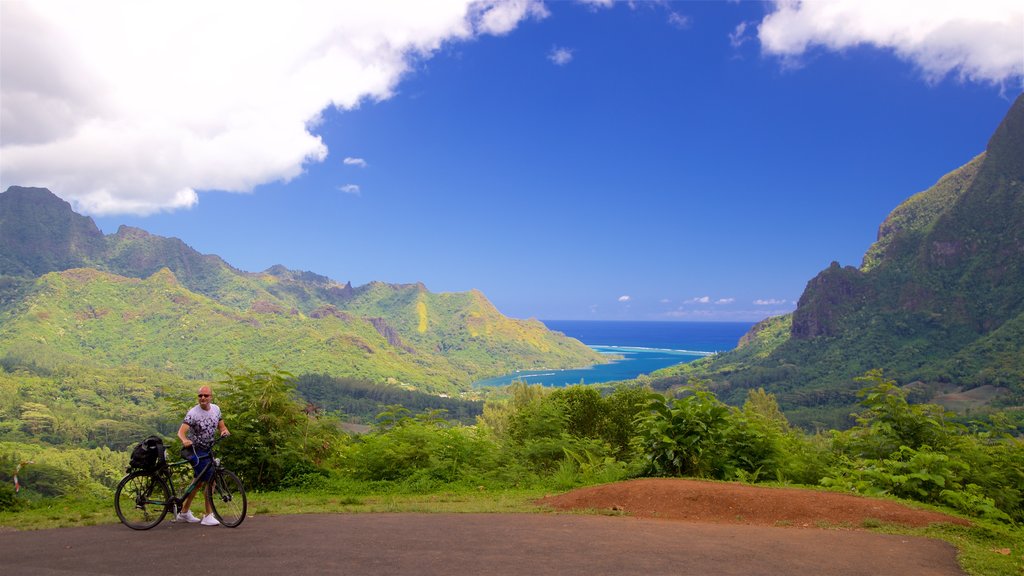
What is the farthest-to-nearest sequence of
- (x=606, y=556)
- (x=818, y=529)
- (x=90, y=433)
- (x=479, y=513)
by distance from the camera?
(x=90, y=433) < (x=479, y=513) < (x=818, y=529) < (x=606, y=556)

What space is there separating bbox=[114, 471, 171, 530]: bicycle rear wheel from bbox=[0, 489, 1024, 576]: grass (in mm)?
874

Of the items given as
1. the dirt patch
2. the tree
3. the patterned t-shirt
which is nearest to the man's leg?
the patterned t-shirt

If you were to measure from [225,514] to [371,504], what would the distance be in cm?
311

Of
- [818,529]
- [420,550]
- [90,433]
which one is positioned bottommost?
[90,433]

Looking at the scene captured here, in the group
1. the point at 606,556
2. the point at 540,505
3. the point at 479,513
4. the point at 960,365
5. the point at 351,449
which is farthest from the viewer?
the point at 960,365

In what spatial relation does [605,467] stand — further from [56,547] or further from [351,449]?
[56,547]

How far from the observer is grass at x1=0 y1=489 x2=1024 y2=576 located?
26.3 feet

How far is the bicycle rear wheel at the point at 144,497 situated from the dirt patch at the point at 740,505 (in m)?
6.63

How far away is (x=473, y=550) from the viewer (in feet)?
26.0

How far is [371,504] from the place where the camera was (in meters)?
12.1

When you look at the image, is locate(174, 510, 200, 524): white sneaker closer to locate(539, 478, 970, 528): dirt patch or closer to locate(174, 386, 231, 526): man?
locate(174, 386, 231, 526): man

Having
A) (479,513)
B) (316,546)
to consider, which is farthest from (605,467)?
(316,546)

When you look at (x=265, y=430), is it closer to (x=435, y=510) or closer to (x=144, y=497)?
(x=144, y=497)

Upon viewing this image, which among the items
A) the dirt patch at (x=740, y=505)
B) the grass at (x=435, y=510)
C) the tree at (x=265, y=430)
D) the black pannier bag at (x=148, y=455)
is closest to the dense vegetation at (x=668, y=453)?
the tree at (x=265, y=430)
